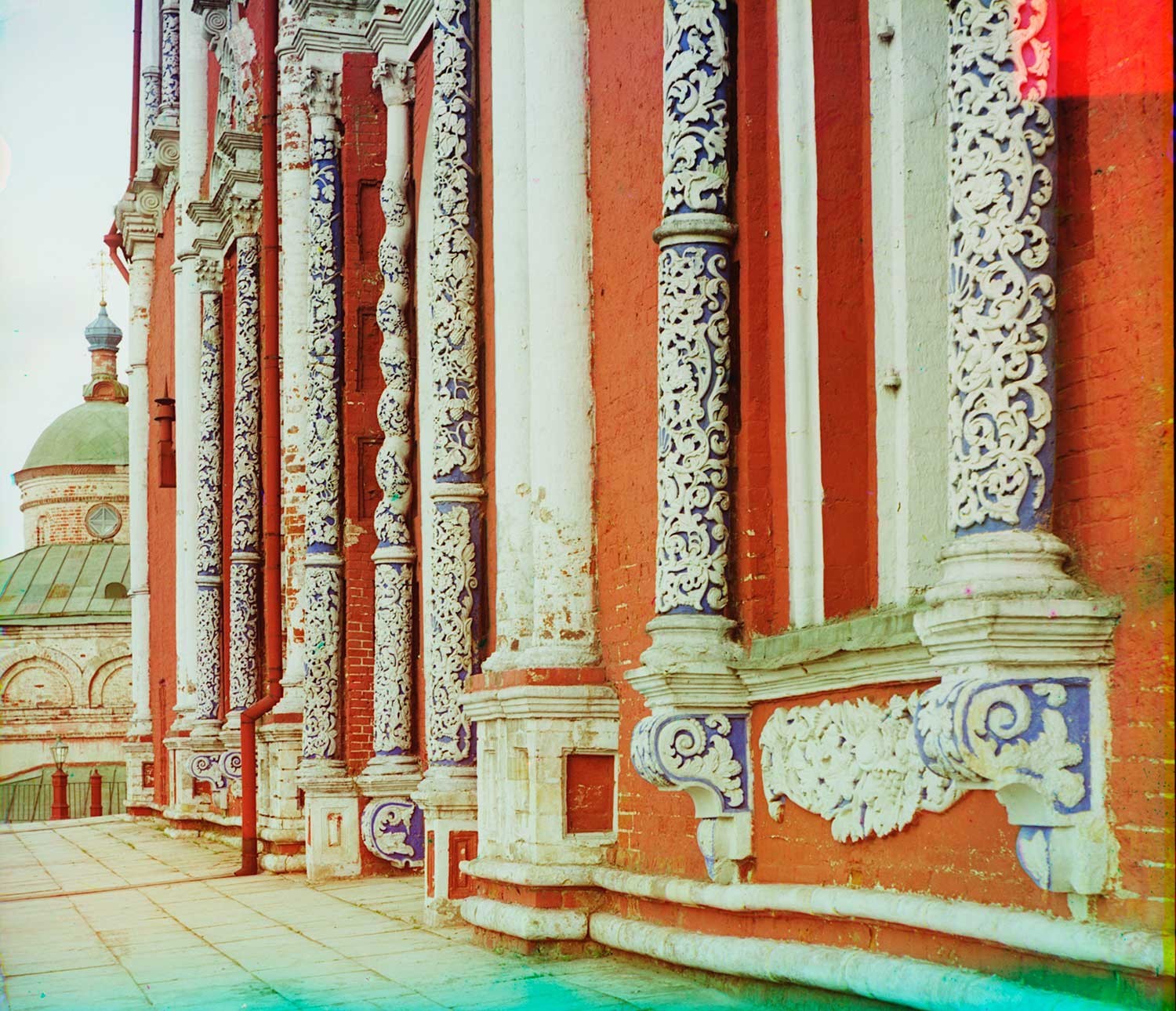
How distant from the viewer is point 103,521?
4503 cm

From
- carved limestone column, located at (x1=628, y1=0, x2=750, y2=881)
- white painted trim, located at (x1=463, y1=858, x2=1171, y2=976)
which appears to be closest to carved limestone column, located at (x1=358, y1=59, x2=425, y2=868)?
white painted trim, located at (x1=463, y1=858, x2=1171, y2=976)

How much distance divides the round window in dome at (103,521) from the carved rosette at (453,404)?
119 ft

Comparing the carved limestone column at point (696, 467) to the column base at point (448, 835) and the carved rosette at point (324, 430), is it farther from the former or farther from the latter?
the carved rosette at point (324, 430)

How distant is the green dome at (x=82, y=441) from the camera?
45.5 metres

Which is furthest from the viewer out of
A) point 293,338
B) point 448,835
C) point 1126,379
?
point 293,338

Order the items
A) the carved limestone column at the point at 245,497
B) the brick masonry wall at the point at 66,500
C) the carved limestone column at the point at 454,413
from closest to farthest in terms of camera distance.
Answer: the carved limestone column at the point at 454,413, the carved limestone column at the point at 245,497, the brick masonry wall at the point at 66,500

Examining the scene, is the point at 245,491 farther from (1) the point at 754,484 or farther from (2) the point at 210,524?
(1) the point at 754,484

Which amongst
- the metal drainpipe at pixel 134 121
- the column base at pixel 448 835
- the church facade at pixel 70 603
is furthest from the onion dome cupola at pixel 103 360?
the column base at pixel 448 835

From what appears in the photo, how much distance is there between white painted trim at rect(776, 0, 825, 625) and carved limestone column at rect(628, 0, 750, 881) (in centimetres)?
28

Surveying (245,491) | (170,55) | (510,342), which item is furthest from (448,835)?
(170,55)

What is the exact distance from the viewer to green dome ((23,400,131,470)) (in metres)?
45.5

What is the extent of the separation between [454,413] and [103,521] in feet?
121

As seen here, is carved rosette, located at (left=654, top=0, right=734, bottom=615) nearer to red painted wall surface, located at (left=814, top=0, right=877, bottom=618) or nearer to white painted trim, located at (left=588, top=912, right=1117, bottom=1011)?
red painted wall surface, located at (left=814, top=0, right=877, bottom=618)

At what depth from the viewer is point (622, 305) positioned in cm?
796
